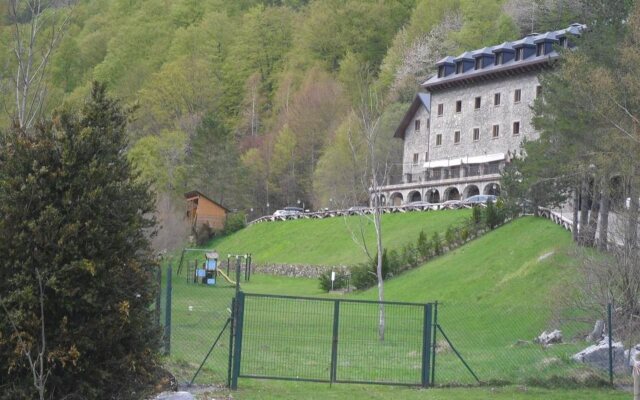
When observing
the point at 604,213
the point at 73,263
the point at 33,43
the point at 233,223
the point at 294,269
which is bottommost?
the point at 73,263

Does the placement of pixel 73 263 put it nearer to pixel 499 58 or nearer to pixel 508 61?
pixel 508 61

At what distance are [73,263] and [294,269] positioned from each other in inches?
2105

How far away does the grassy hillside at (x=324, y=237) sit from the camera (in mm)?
61531

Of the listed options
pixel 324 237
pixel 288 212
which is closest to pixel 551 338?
pixel 324 237

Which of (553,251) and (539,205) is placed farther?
(539,205)

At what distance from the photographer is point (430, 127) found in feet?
268

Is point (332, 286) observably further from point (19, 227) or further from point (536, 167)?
point (19, 227)

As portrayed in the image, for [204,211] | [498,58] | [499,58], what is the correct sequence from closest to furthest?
[499,58], [498,58], [204,211]

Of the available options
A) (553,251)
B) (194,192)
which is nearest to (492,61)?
(194,192)

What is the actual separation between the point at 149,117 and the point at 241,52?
2498 centimetres

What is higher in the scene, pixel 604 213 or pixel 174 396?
pixel 604 213

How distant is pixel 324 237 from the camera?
7019cm

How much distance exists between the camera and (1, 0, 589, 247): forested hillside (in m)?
88.9

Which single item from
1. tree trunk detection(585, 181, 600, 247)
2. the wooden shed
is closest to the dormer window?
the wooden shed
